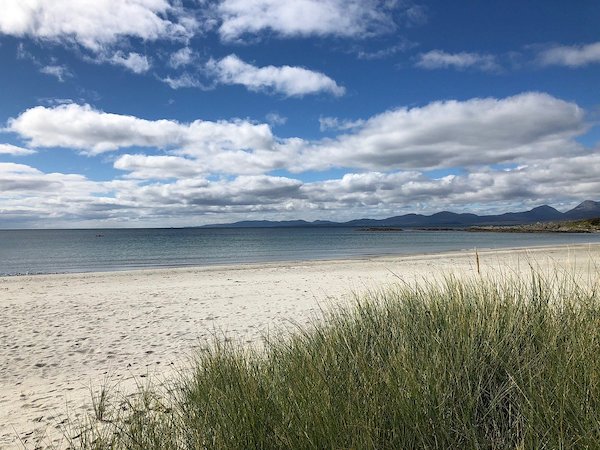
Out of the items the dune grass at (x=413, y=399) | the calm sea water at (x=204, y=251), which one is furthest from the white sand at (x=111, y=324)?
the calm sea water at (x=204, y=251)

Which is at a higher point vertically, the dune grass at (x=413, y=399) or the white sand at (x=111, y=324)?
the dune grass at (x=413, y=399)

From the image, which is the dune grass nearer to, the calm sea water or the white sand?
the white sand

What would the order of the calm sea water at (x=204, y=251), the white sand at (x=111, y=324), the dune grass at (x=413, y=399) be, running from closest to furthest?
the dune grass at (x=413, y=399) < the white sand at (x=111, y=324) < the calm sea water at (x=204, y=251)

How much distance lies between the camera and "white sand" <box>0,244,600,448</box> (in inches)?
228

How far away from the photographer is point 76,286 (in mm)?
18391

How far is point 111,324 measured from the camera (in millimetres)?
10641

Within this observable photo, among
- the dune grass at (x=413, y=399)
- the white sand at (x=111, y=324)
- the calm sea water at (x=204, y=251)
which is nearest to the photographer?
the dune grass at (x=413, y=399)

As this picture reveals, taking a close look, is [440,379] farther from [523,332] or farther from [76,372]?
[76,372]

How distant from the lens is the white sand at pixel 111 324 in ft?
19.0

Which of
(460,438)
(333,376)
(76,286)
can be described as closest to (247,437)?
(333,376)

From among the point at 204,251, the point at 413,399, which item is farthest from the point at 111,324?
the point at 204,251

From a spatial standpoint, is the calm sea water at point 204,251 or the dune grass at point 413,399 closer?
the dune grass at point 413,399

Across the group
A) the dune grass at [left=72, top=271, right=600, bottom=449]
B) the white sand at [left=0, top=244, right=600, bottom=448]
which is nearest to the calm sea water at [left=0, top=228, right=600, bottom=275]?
the white sand at [left=0, top=244, right=600, bottom=448]

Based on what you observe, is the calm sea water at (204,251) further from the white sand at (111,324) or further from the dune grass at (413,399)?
the dune grass at (413,399)
